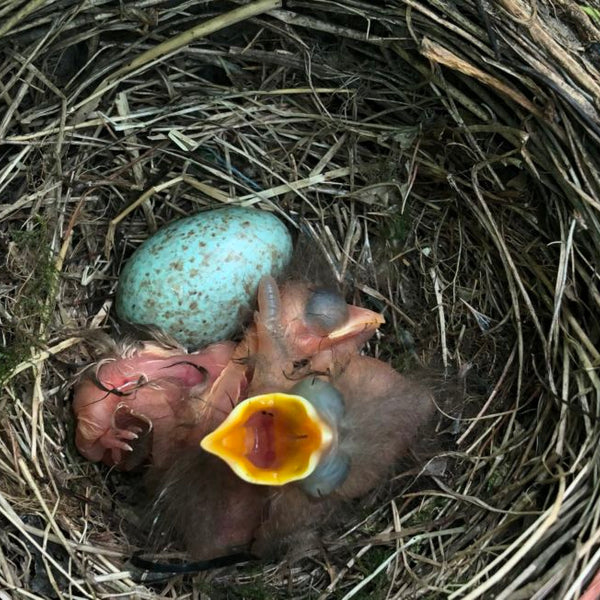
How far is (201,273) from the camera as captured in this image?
1662 millimetres

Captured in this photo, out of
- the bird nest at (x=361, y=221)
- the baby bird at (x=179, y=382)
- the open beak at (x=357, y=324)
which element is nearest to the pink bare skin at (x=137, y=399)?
the baby bird at (x=179, y=382)

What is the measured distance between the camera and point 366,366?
162 centimetres

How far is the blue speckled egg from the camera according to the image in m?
1.67

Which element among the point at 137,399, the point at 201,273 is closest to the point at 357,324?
the point at 201,273

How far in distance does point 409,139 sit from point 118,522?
3.85 feet

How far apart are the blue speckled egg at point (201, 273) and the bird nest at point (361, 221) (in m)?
0.17

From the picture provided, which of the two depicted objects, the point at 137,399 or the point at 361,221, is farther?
the point at 361,221

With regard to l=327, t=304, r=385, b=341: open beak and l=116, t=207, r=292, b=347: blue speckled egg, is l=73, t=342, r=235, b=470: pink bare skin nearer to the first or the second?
l=116, t=207, r=292, b=347: blue speckled egg

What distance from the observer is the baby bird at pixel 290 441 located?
51.3 inches

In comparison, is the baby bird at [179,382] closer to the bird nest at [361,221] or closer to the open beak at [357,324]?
the open beak at [357,324]

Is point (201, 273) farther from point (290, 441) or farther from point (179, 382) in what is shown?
point (290, 441)

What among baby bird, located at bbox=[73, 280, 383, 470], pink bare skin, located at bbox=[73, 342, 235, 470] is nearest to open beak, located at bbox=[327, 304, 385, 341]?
baby bird, located at bbox=[73, 280, 383, 470]

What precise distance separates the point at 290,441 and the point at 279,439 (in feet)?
0.10

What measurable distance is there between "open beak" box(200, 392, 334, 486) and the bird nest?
1.32 feet
